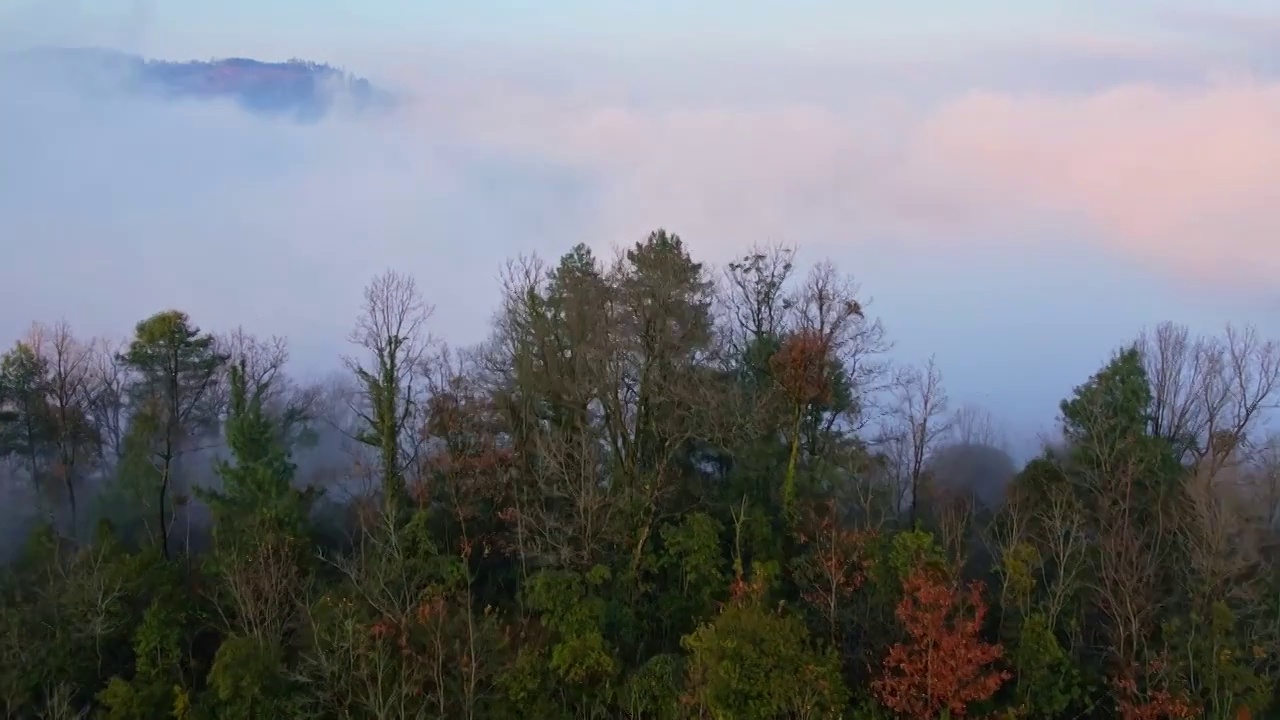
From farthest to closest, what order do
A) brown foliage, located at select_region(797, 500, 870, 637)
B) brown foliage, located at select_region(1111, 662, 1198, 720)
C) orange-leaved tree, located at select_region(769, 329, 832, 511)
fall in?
orange-leaved tree, located at select_region(769, 329, 832, 511) → brown foliage, located at select_region(797, 500, 870, 637) → brown foliage, located at select_region(1111, 662, 1198, 720)

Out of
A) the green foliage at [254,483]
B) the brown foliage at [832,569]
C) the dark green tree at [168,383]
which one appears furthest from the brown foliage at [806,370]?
the dark green tree at [168,383]

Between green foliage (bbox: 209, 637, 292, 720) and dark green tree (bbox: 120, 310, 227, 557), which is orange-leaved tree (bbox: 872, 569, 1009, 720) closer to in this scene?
green foliage (bbox: 209, 637, 292, 720)

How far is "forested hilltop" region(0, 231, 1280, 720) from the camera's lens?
24.3 meters

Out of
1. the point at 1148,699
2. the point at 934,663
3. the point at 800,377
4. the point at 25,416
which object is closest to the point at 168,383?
the point at 25,416

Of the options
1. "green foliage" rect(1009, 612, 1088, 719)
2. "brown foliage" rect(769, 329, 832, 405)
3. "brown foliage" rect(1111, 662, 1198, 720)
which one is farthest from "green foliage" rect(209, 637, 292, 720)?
"brown foliage" rect(1111, 662, 1198, 720)

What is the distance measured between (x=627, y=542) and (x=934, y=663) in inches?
352

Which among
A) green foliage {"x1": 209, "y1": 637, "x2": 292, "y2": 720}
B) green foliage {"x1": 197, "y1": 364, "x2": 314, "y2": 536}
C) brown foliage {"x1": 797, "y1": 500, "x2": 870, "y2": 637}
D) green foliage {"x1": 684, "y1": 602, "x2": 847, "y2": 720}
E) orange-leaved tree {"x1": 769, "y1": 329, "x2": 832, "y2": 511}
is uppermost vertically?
orange-leaved tree {"x1": 769, "y1": 329, "x2": 832, "y2": 511}

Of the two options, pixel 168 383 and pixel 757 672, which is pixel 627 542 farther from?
pixel 168 383

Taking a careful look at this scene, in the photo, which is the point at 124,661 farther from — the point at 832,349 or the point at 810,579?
the point at 832,349

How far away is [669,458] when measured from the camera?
2991 cm

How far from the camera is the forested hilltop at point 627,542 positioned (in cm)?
2428

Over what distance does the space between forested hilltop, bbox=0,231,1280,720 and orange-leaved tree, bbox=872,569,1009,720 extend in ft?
0.30

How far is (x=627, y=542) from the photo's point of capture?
28.5 meters

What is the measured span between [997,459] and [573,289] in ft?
60.9
